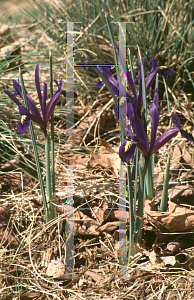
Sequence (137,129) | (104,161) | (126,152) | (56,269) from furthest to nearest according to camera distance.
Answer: (104,161), (56,269), (137,129), (126,152)

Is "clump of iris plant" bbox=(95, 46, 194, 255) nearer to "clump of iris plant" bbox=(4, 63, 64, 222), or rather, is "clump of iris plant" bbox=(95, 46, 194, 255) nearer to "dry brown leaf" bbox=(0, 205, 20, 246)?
"clump of iris plant" bbox=(4, 63, 64, 222)

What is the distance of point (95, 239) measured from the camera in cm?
123

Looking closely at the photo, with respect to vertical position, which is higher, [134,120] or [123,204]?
[134,120]

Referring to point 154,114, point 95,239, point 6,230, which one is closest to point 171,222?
point 95,239

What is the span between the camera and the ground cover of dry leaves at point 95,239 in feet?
3.42

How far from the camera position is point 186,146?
166 centimetres

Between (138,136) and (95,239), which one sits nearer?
(138,136)

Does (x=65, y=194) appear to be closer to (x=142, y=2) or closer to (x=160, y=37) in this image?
(x=160, y=37)

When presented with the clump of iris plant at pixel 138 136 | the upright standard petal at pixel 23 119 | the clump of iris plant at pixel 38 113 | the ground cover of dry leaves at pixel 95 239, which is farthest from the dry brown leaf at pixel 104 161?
the upright standard petal at pixel 23 119

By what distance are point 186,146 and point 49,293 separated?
1081mm

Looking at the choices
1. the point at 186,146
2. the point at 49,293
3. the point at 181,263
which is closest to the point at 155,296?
the point at 181,263

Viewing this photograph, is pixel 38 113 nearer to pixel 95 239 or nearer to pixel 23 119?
pixel 23 119

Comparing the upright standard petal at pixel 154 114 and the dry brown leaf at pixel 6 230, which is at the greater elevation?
the upright standard petal at pixel 154 114

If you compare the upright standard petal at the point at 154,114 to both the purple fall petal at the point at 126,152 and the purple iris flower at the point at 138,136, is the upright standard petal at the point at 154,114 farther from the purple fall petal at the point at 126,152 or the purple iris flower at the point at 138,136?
the purple fall petal at the point at 126,152
